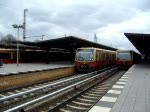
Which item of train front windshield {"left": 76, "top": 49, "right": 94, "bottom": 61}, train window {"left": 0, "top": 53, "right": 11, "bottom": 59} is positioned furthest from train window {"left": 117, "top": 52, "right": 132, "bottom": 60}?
train window {"left": 0, "top": 53, "right": 11, "bottom": 59}

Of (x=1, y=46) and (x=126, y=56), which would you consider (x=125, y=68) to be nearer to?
(x=126, y=56)

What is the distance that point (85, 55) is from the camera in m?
26.1

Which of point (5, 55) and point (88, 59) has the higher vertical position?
point (5, 55)

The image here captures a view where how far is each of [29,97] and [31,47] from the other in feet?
111

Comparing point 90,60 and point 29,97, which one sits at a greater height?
point 90,60

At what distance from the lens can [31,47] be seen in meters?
45.1

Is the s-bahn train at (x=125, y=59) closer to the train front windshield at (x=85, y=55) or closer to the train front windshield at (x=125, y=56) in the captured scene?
the train front windshield at (x=125, y=56)

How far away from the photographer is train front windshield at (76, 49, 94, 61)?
2554 centimetres

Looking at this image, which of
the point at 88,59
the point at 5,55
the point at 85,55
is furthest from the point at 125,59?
the point at 5,55

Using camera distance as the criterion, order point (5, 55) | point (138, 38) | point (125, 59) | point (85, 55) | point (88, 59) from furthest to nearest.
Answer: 1. point (5, 55)
2. point (138, 38)
3. point (125, 59)
4. point (85, 55)
5. point (88, 59)

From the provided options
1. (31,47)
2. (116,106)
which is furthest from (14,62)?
(116,106)

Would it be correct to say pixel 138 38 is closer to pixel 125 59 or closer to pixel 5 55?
pixel 125 59

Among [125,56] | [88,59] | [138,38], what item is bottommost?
[88,59]

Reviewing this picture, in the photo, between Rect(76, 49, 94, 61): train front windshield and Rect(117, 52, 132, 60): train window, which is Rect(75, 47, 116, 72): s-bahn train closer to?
Rect(76, 49, 94, 61): train front windshield
